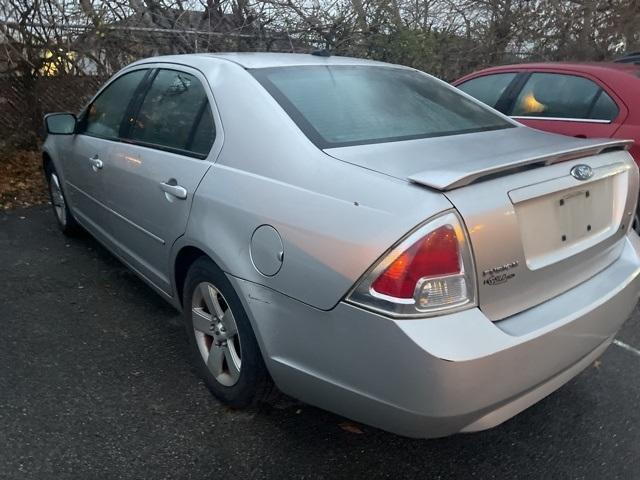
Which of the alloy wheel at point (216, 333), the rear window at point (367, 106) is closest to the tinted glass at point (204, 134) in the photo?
the rear window at point (367, 106)

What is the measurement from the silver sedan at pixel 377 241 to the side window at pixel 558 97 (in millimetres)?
2055

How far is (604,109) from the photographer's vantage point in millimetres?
4684

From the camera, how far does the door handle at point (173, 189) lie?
275 cm

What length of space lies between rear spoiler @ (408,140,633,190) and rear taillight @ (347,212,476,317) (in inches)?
4.7

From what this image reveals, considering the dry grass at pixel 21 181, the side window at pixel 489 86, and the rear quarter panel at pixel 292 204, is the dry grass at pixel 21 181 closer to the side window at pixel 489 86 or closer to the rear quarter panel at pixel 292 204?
the rear quarter panel at pixel 292 204

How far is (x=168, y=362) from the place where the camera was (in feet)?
10.3

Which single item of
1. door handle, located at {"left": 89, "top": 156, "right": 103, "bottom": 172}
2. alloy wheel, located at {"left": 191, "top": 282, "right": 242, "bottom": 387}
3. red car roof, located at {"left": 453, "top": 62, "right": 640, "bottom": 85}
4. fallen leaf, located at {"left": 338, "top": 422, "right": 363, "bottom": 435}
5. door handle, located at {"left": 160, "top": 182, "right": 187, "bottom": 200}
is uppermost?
red car roof, located at {"left": 453, "top": 62, "right": 640, "bottom": 85}

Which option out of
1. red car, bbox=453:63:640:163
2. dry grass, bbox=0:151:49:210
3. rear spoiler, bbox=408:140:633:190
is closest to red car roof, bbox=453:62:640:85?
red car, bbox=453:63:640:163

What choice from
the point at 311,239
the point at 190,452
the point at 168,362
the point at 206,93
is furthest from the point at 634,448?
the point at 206,93

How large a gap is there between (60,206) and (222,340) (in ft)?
9.87

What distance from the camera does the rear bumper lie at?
1.86 meters

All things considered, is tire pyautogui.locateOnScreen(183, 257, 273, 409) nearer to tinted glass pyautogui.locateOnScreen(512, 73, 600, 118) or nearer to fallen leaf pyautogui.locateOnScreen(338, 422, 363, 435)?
fallen leaf pyautogui.locateOnScreen(338, 422, 363, 435)

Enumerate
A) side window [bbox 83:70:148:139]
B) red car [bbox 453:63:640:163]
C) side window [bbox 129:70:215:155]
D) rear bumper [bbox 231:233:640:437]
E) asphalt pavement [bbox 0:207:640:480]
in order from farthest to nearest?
red car [bbox 453:63:640:163], side window [bbox 83:70:148:139], side window [bbox 129:70:215:155], asphalt pavement [bbox 0:207:640:480], rear bumper [bbox 231:233:640:437]

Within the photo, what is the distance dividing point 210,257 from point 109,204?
56.7 inches
